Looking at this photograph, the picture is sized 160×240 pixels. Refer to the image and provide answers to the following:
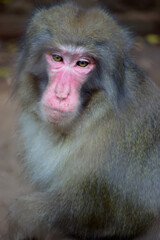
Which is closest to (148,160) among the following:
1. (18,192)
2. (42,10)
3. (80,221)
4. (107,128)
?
(107,128)

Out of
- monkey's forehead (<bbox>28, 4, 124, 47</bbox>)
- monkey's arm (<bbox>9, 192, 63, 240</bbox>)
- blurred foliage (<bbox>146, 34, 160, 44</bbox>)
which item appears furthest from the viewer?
blurred foliage (<bbox>146, 34, 160, 44</bbox>)

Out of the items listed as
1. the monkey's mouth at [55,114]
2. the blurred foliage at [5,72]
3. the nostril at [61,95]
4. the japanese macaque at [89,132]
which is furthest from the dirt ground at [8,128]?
the nostril at [61,95]

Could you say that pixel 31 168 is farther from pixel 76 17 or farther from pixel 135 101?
pixel 76 17

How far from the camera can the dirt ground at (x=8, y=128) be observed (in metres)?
5.64

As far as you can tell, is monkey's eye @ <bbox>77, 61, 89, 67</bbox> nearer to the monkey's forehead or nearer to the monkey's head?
the monkey's head

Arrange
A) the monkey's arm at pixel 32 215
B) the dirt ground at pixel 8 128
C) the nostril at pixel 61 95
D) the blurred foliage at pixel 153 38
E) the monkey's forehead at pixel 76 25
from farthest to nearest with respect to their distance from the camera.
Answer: the blurred foliage at pixel 153 38 < the dirt ground at pixel 8 128 < the monkey's arm at pixel 32 215 < the monkey's forehead at pixel 76 25 < the nostril at pixel 61 95

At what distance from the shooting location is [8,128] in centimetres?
736

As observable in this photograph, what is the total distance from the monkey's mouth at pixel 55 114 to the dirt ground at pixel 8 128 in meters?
0.81

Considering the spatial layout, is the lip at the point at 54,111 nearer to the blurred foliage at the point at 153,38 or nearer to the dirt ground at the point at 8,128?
the dirt ground at the point at 8,128

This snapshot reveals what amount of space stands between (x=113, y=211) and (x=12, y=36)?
22.1ft

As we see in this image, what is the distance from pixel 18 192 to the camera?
593cm

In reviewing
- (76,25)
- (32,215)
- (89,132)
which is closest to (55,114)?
(89,132)

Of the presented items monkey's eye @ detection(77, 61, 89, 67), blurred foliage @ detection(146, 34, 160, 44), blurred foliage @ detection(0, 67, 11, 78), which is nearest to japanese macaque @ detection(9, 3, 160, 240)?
monkey's eye @ detection(77, 61, 89, 67)

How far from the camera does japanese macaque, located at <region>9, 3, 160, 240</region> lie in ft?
13.5
